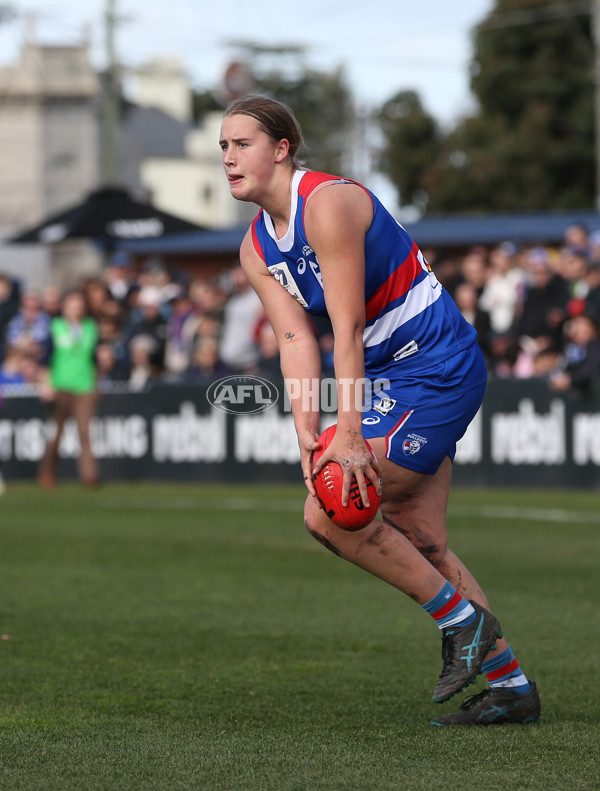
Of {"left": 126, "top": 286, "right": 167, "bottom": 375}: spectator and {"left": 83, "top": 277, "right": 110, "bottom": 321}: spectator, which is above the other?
{"left": 83, "top": 277, "right": 110, "bottom": 321}: spectator

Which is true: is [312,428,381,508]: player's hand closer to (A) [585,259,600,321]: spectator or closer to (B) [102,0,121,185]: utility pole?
(A) [585,259,600,321]: spectator

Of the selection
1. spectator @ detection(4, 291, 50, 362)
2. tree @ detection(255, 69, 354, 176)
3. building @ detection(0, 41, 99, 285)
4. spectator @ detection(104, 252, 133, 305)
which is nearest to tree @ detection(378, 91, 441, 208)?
tree @ detection(255, 69, 354, 176)

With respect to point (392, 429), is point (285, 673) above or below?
below

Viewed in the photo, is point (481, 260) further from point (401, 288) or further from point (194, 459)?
point (401, 288)

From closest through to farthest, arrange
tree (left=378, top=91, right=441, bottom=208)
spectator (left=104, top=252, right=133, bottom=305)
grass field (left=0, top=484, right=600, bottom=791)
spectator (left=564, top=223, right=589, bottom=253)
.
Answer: grass field (left=0, top=484, right=600, bottom=791)
spectator (left=564, top=223, right=589, bottom=253)
spectator (left=104, top=252, right=133, bottom=305)
tree (left=378, top=91, right=441, bottom=208)

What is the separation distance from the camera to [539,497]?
1417 centimetres

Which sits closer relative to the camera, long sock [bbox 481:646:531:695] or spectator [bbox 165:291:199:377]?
long sock [bbox 481:646:531:695]

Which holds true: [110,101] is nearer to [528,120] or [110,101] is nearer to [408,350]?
[528,120]

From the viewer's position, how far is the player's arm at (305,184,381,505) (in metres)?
4.36

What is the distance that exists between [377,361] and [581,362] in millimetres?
9960

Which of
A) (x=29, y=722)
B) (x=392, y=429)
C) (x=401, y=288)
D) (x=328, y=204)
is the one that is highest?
(x=328, y=204)

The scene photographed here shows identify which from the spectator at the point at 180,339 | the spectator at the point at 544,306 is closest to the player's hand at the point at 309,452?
the spectator at the point at 544,306

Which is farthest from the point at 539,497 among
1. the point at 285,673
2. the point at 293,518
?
the point at 285,673

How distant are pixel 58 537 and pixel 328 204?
23.8ft
